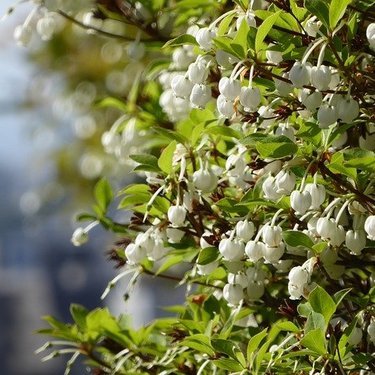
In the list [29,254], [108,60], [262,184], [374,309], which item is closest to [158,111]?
[262,184]

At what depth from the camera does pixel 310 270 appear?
1.54 meters

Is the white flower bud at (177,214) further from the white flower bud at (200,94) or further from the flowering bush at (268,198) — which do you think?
the white flower bud at (200,94)

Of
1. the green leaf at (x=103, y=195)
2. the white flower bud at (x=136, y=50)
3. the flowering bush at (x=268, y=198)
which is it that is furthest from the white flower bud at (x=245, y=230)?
the white flower bud at (x=136, y=50)

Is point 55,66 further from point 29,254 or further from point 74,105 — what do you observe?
point 29,254

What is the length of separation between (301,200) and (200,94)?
0.24 metres

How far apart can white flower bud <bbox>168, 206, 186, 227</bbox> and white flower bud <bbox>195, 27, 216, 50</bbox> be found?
26 cm

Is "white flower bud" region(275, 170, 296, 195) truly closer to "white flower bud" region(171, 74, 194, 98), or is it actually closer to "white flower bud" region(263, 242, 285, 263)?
"white flower bud" region(263, 242, 285, 263)

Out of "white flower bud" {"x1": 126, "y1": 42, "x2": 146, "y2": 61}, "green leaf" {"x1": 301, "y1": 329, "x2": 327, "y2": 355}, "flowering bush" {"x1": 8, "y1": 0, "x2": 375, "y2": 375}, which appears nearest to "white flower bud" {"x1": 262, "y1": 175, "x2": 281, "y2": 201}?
"flowering bush" {"x1": 8, "y1": 0, "x2": 375, "y2": 375}

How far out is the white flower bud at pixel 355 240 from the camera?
155 centimetres

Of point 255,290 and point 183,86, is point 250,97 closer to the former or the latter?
point 183,86

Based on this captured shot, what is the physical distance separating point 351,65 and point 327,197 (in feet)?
0.74

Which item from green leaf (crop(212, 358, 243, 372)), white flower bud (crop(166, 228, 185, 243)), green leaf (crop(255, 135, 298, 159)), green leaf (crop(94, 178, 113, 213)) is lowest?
green leaf (crop(212, 358, 243, 372))

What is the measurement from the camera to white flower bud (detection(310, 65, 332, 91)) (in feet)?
4.73

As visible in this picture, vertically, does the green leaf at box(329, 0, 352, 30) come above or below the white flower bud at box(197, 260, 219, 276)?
above
